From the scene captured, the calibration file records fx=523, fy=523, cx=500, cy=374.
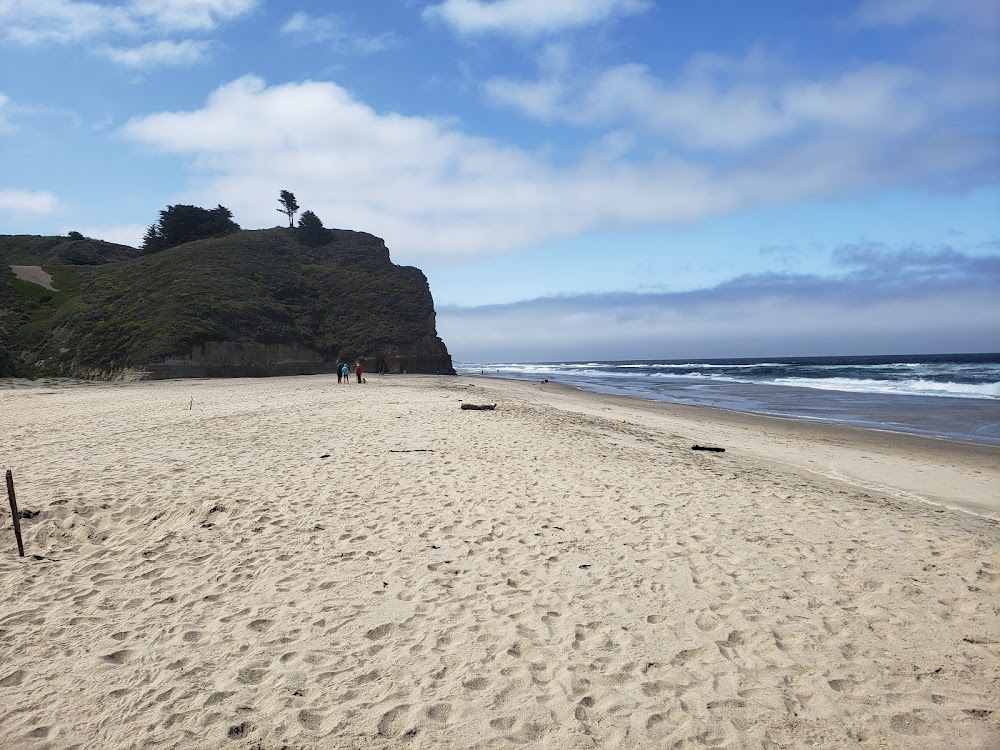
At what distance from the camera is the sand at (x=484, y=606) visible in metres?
3.51

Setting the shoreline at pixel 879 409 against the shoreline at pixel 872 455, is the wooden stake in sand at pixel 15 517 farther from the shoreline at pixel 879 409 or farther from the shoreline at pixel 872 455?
the shoreline at pixel 879 409

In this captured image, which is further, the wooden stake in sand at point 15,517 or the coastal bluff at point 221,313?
the coastal bluff at point 221,313

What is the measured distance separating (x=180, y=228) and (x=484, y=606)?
243 ft

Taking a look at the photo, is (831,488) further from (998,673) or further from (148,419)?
(148,419)

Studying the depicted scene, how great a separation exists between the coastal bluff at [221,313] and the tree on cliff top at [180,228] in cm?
741

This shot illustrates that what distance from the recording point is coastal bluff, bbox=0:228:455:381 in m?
37.7

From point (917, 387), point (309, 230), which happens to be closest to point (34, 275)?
point (309, 230)

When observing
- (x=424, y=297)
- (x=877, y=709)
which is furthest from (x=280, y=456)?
(x=424, y=297)

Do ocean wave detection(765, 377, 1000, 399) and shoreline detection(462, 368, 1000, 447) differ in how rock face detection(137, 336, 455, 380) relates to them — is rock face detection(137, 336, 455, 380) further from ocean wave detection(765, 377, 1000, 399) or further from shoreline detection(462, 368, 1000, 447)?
ocean wave detection(765, 377, 1000, 399)

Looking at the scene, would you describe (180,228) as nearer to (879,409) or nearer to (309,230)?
(309,230)

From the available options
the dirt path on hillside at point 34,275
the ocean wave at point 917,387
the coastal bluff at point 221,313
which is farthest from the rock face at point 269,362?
the ocean wave at point 917,387

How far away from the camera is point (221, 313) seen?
42.4 metres

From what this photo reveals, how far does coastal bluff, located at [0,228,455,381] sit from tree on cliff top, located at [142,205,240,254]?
7.41 m

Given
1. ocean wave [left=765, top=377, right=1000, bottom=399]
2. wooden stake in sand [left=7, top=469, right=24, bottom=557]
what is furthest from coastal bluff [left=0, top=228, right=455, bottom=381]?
ocean wave [left=765, top=377, right=1000, bottom=399]
